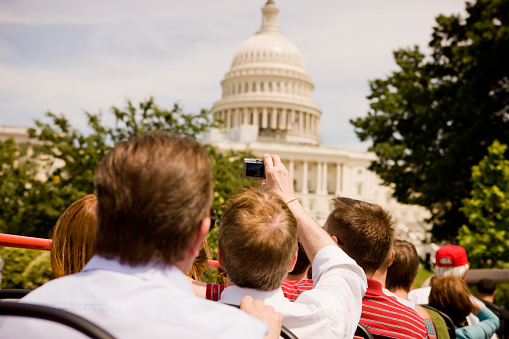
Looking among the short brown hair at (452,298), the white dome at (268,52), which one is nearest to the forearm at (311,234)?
the short brown hair at (452,298)

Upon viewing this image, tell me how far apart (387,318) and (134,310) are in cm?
184

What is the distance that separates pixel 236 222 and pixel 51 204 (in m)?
21.2

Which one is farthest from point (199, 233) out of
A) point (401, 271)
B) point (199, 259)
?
point (401, 271)

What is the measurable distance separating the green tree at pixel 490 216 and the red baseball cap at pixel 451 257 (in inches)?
405

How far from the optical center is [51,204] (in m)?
21.7

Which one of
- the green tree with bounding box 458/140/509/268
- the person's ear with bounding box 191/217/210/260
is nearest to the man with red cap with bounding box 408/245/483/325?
the person's ear with bounding box 191/217/210/260

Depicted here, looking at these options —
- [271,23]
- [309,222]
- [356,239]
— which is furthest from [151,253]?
[271,23]

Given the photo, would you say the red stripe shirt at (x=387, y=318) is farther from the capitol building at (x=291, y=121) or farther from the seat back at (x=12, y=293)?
the capitol building at (x=291, y=121)

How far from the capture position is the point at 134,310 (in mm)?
1226

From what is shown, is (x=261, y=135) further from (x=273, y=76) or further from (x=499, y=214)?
(x=499, y=214)

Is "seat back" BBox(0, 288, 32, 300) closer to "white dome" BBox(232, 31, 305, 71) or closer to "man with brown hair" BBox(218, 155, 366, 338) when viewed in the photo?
"man with brown hair" BBox(218, 155, 366, 338)

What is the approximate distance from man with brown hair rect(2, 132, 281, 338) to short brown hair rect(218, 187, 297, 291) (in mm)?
397

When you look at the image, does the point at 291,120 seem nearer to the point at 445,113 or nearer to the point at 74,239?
the point at 445,113

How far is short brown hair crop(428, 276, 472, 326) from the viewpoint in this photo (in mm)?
4238
